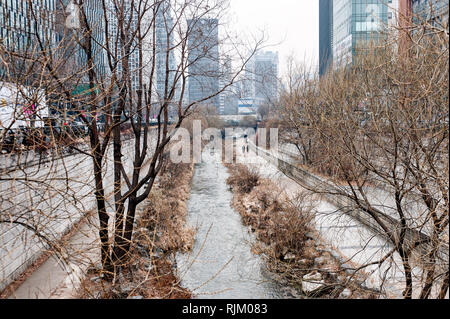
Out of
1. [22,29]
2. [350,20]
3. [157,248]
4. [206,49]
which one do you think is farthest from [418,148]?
[350,20]

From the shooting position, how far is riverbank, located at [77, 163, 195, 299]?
4.97 metres

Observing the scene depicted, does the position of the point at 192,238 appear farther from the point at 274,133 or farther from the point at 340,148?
the point at 274,133

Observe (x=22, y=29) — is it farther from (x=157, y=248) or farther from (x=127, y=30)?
(x=157, y=248)

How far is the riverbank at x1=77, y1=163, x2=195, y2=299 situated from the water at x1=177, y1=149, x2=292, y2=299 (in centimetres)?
30

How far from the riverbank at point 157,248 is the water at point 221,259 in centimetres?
30

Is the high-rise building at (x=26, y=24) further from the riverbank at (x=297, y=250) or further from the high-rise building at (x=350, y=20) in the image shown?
the high-rise building at (x=350, y=20)

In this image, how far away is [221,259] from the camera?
9797 millimetres

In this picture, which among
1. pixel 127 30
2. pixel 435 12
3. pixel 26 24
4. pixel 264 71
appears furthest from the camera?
pixel 264 71

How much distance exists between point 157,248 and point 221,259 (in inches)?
56.9

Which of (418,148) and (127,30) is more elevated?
(127,30)

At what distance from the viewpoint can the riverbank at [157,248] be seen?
497cm

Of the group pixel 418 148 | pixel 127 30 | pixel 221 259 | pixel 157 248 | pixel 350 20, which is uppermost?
pixel 350 20

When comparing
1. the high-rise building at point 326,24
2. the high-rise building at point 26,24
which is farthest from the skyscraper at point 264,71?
the high-rise building at point 326,24
